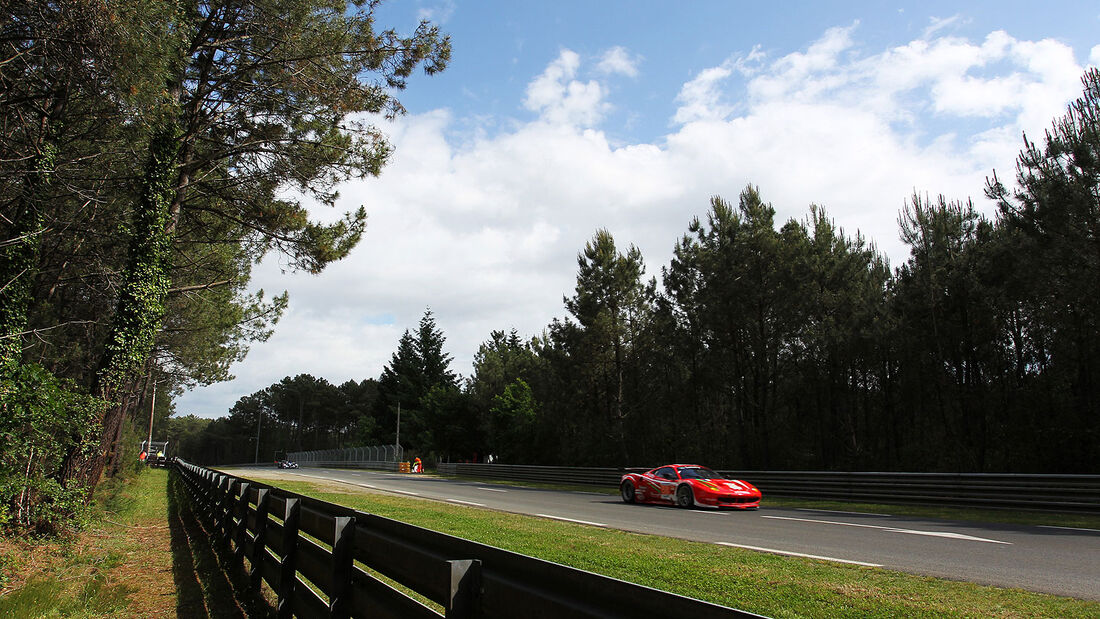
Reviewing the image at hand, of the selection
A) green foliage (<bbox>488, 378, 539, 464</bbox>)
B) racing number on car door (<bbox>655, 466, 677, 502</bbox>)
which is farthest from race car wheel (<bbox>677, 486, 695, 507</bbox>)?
green foliage (<bbox>488, 378, 539, 464</bbox>)

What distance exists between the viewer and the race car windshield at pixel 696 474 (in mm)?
16616

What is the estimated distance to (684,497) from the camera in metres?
16.4

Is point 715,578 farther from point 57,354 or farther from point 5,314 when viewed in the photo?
point 57,354

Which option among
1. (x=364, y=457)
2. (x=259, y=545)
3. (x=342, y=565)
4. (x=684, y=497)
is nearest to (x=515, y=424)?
(x=364, y=457)

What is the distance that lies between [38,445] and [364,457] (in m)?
55.1

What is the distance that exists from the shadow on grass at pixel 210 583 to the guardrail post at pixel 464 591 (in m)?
3.90

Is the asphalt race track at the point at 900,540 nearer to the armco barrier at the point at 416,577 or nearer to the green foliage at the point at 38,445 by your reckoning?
the armco barrier at the point at 416,577

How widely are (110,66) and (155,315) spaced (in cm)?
513

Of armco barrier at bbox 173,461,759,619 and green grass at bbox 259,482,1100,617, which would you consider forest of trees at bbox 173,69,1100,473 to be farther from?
armco barrier at bbox 173,461,759,619

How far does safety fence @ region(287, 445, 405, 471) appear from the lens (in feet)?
177

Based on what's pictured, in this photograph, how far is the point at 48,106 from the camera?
1184cm

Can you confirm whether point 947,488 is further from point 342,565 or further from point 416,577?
point 416,577

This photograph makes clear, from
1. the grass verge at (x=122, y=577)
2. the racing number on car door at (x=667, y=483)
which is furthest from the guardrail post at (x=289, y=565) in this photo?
the racing number on car door at (x=667, y=483)

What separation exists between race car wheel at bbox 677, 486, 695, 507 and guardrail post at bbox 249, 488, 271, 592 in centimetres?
1211
